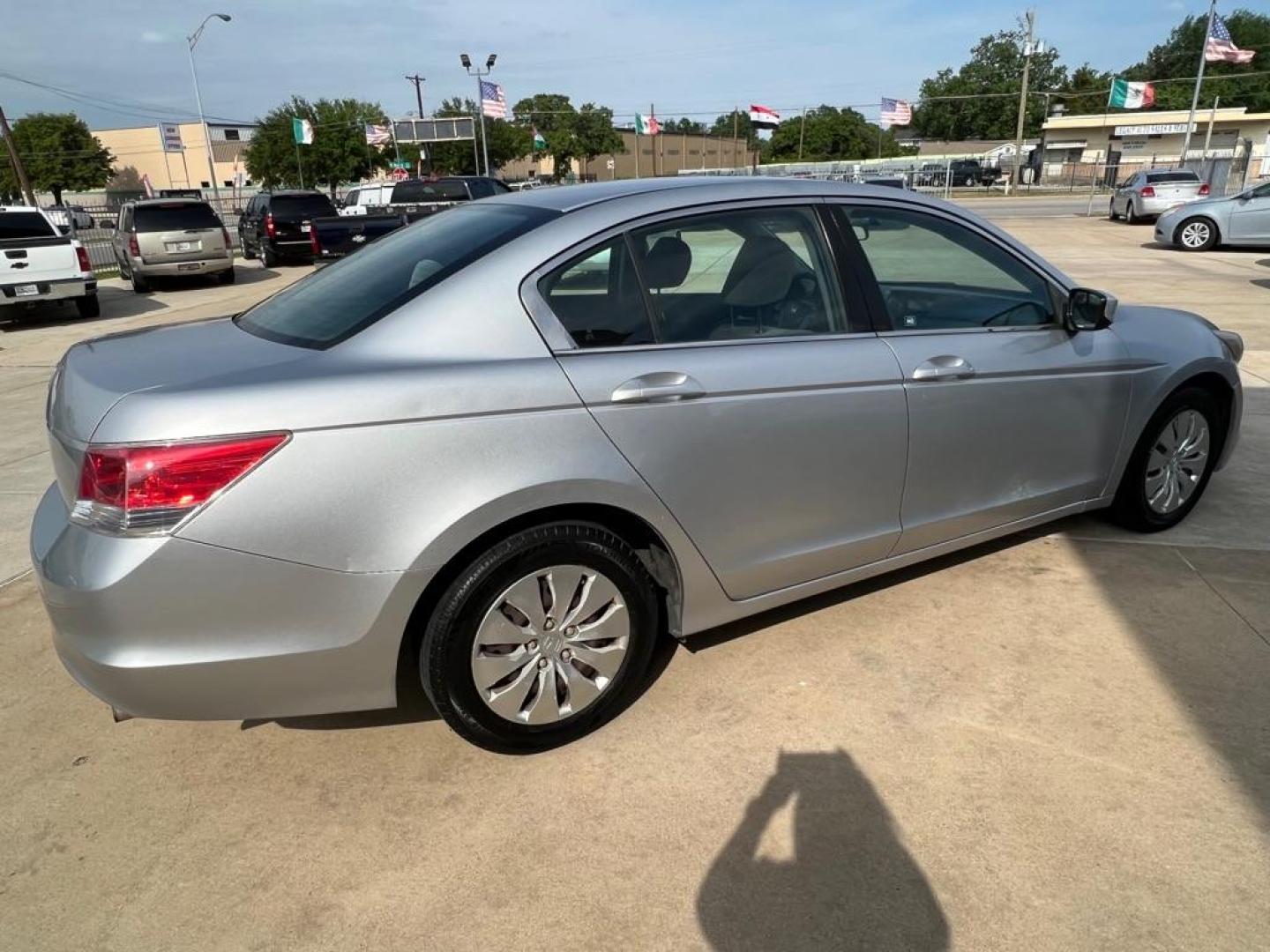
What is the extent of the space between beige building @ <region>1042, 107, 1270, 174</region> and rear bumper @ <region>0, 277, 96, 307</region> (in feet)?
205

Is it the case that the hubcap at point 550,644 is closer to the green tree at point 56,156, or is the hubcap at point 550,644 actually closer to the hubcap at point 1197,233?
the hubcap at point 1197,233

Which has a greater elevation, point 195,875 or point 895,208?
point 895,208

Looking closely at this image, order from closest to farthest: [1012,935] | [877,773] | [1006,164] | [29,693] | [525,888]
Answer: [1012,935] < [525,888] < [877,773] < [29,693] < [1006,164]

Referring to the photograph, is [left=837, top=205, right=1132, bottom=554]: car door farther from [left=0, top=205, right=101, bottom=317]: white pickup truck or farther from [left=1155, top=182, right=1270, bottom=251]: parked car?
[left=1155, top=182, right=1270, bottom=251]: parked car

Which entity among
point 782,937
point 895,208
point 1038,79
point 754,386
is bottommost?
point 782,937

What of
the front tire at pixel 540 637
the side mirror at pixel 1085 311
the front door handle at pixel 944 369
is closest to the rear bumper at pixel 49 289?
the front tire at pixel 540 637

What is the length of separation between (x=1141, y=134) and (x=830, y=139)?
4119 centimetres

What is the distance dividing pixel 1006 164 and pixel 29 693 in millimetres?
79934

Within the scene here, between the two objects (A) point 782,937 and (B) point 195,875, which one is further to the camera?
(B) point 195,875

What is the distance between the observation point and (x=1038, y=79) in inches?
4186

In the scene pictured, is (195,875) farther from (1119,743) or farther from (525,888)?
(1119,743)

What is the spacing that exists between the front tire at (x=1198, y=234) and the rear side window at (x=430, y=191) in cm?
1494

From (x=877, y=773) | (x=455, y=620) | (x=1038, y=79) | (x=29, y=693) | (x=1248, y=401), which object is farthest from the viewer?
(x=1038, y=79)

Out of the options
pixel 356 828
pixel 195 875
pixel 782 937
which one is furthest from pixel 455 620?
pixel 782 937
